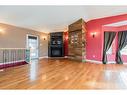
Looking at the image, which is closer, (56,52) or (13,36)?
(13,36)

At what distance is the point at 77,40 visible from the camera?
8.57 m

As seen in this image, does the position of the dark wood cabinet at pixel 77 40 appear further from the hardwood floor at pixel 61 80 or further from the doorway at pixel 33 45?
the hardwood floor at pixel 61 80

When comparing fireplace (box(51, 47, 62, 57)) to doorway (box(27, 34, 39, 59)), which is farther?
fireplace (box(51, 47, 62, 57))

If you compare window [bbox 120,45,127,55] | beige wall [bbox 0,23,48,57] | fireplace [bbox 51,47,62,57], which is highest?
beige wall [bbox 0,23,48,57]

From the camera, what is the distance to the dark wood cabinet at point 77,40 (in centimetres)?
809

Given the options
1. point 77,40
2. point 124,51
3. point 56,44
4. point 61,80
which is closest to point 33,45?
point 56,44

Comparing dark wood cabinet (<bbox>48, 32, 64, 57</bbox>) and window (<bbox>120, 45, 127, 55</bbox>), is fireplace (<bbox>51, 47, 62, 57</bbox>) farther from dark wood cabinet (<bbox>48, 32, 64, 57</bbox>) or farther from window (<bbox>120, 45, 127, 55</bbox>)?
window (<bbox>120, 45, 127, 55</bbox>)

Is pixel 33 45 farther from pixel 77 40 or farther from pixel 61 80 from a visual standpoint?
pixel 61 80

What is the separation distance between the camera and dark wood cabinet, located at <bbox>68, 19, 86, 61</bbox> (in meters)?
8.09

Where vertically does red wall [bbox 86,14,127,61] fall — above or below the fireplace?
above

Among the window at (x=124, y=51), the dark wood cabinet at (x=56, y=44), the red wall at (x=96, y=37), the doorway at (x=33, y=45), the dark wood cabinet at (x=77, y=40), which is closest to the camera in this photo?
the red wall at (x=96, y=37)

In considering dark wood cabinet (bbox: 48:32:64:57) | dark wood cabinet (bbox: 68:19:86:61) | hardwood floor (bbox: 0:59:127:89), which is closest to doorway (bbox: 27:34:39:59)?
dark wood cabinet (bbox: 48:32:64:57)

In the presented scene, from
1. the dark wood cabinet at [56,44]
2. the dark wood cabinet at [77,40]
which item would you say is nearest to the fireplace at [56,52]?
the dark wood cabinet at [56,44]
